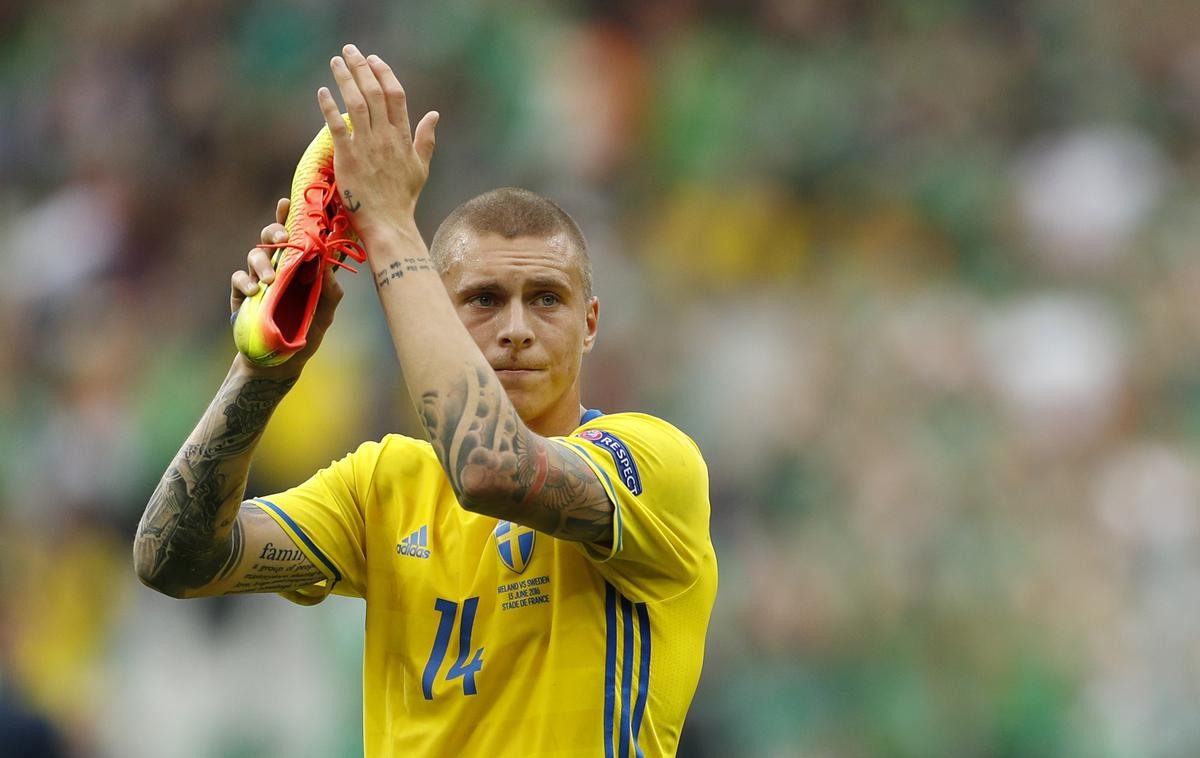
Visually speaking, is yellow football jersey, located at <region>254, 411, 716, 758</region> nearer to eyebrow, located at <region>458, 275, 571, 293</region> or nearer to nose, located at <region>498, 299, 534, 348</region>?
nose, located at <region>498, 299, 534, 348</region>

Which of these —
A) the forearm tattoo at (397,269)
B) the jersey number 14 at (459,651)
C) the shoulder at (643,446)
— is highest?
the forearm tattoo at (397,269)

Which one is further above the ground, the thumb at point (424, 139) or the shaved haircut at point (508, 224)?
the shaved haircut at point (508, 224)

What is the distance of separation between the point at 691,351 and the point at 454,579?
17.0 ft

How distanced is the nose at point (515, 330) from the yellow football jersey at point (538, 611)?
256 millimetres

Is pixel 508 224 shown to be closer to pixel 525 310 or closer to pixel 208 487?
pixel 525 310

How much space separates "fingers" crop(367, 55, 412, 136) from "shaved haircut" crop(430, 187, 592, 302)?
0.68 m

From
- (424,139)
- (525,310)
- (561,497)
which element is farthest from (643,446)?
(424,139)

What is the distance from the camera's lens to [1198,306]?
8.79 metres

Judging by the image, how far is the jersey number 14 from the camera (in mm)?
3446

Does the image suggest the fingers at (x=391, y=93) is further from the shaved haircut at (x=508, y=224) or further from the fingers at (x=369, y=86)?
the shaved haircut at (x=508, y=224)

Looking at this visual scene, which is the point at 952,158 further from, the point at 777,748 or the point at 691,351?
the point at 777,748

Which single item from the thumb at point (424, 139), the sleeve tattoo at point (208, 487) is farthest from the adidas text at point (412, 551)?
the thumb at point (424, 139)

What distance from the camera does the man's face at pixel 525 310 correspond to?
3721mm

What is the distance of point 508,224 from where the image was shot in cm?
385
